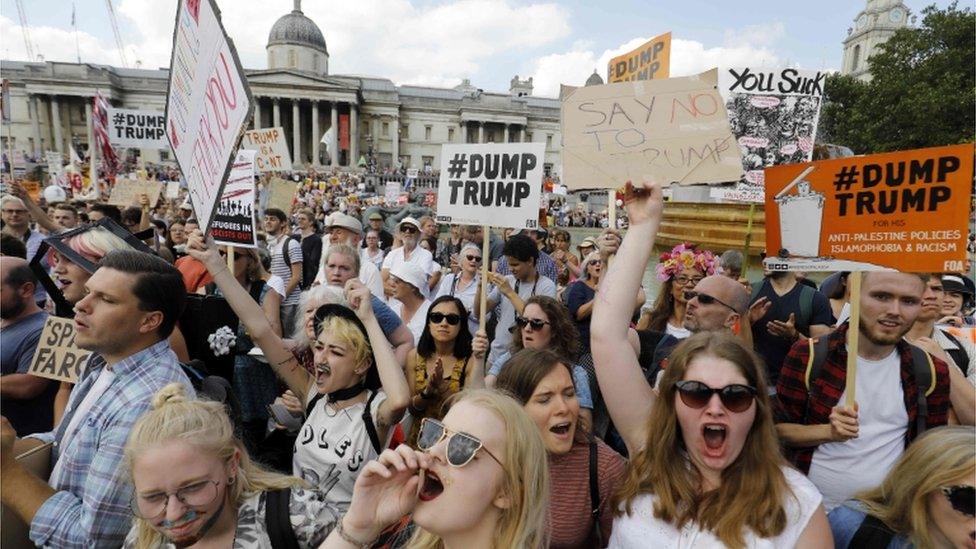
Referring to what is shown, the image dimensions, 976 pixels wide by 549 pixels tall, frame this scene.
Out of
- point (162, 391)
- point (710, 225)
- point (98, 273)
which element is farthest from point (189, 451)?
point (710, 225)

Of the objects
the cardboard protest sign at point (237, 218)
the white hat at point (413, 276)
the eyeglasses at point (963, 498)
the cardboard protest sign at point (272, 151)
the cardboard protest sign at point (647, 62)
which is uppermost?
the cardboard protest sign at point (647, 62)

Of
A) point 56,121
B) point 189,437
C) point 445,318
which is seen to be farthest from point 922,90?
point 56,121

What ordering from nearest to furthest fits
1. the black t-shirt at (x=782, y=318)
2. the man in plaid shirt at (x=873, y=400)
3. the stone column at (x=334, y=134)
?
the man in plaid shirt at (x=873, y=400) → the black t-shirt at (x=782, y=318) → the stone column at (x=334, y=134)

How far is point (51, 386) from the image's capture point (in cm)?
263

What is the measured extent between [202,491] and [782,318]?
3.52 meters

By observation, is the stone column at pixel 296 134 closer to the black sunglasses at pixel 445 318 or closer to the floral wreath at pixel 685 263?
the floral wreath at pixel 685 263

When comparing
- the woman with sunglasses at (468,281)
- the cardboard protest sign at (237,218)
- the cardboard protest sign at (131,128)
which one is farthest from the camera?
the cardboard protest sign at (131,128)

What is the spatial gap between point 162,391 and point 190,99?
1.54m

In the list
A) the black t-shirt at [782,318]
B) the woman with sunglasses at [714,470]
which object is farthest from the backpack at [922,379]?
the black t-shirt at [782,318]

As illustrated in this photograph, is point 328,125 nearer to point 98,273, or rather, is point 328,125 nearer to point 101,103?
point 101,103

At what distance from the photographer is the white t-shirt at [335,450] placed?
84.9 inches

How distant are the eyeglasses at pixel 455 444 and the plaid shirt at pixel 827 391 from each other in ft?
4.92

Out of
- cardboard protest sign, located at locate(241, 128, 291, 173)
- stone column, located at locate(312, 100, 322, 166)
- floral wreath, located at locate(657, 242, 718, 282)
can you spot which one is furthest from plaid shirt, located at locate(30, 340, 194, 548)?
stone column, located at locate(312, 100, 322, 166)

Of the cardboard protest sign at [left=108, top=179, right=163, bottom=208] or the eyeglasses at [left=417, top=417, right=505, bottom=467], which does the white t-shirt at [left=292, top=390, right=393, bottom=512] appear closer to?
the eyeglasses at [left=417, top=417, right=505, bottom=467]
